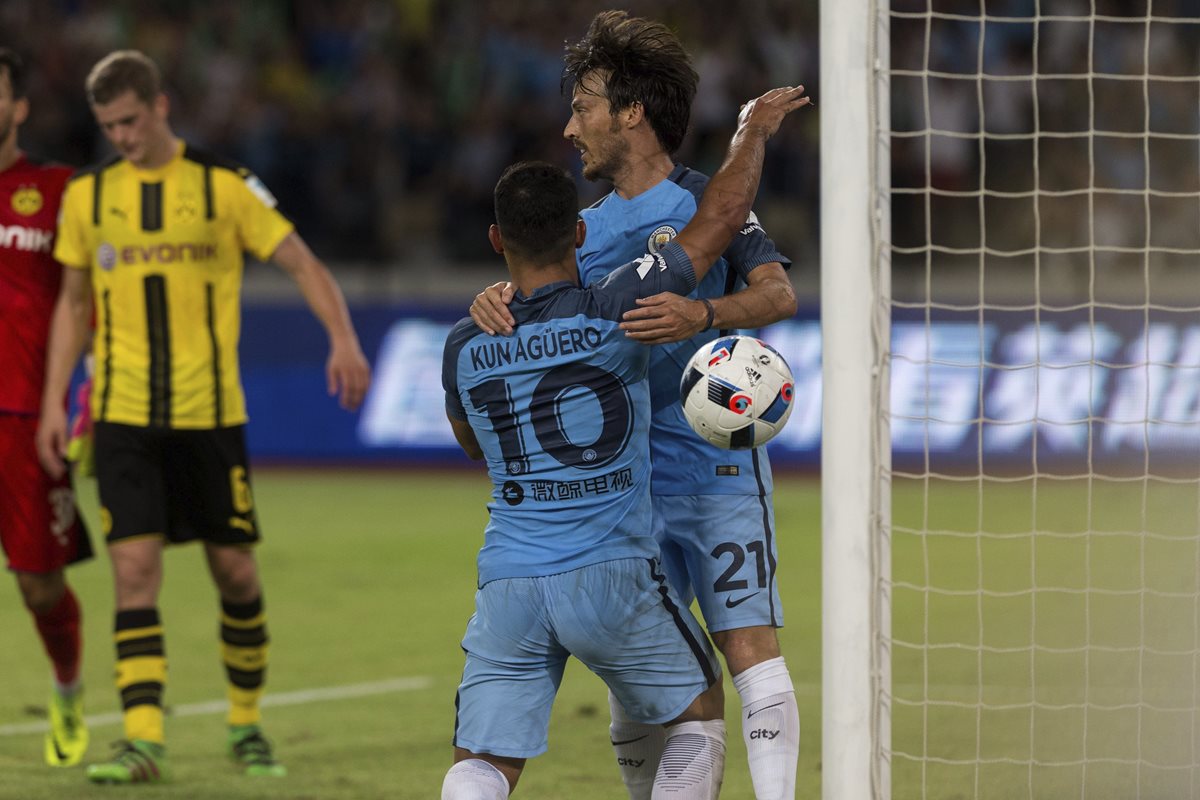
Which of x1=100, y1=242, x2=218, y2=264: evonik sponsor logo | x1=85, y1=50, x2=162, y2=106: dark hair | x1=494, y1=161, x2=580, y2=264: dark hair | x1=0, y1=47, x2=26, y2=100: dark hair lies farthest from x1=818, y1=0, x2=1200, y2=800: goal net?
x1=0, y1=47, x2=26, y2=100: dark hair

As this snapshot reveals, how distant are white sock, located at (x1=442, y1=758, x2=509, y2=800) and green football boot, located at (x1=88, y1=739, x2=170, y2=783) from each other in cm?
213

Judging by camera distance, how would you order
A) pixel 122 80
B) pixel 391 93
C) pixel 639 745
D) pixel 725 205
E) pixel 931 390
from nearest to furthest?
pixel 725 205 → pixel 639 745 → pixel 122 80 → pixel 931 390 → pixel 391 93

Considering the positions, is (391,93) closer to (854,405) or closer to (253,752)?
(253,752)

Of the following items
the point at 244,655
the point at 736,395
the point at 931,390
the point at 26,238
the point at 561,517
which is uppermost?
the point at 26,238

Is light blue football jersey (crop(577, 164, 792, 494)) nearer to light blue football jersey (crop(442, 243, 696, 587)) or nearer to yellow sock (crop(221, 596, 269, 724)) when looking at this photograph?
light blue football jersey (crop(442, 243, 696, 587))

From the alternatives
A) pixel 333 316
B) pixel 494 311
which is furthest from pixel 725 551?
pixel 333 316

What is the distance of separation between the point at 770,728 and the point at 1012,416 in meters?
8.67

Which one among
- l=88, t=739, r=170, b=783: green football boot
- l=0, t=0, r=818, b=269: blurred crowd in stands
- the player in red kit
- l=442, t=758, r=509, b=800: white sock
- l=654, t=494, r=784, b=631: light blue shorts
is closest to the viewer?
l=442, t=758, r=509, b=800: white sock

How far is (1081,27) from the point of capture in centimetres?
1562

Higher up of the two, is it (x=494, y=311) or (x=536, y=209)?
(x=536, y=209)

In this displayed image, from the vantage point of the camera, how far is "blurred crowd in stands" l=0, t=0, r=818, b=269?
15.8 meters

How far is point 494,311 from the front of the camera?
3877 mm

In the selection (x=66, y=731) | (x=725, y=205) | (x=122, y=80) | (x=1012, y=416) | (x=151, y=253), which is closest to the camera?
(x=725, y=205)

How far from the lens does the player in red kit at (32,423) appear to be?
6.12m
